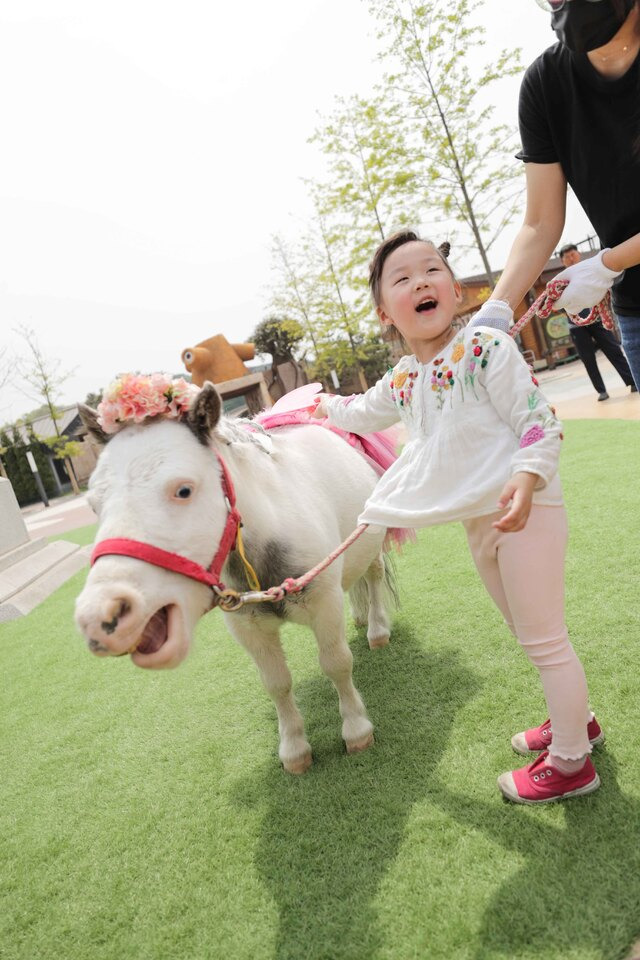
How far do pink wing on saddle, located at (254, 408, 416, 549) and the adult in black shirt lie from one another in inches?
47.0

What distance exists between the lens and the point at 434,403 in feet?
5.67

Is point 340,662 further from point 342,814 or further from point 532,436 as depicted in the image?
point 532,436

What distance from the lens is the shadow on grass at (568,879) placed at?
1.34 metres

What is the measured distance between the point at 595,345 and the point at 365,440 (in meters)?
6.88

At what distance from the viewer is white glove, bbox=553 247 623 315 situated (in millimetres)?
1641

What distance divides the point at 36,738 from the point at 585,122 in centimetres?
360

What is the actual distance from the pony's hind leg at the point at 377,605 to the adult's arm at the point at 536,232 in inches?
69.5

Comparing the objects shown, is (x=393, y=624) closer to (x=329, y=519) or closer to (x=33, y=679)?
(x=329, y=519)

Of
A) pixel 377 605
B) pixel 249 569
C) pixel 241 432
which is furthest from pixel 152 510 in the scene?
pixel 377 605

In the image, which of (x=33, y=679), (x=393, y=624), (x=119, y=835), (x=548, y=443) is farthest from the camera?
(x=33, y=679)

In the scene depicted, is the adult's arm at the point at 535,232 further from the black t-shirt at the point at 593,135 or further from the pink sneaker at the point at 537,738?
the pink sneaker at the point at 537,738

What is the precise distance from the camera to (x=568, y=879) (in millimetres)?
1489

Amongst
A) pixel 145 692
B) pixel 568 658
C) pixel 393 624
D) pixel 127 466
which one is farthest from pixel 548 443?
pixel 145 692

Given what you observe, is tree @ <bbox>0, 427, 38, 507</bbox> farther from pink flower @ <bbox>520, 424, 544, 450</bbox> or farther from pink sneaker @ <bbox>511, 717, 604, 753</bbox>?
pink flower @ <bbox>520, 424, 544, 450</bbox>
